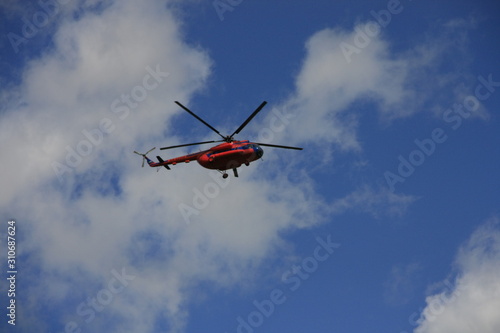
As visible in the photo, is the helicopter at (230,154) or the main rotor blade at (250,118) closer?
the main rotor blade at (250,118)

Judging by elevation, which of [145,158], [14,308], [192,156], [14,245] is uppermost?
[145,158]

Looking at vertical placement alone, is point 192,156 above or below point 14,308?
above

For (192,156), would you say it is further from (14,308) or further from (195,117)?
(14,308)

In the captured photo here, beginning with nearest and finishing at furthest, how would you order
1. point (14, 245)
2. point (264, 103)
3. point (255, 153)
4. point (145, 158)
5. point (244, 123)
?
point (264, 103) < point (244, 123) < point (255, 153) < point (14, 245) < point (145, 158)

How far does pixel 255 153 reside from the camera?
49562 millimetres

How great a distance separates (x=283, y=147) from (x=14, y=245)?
30.8 meters

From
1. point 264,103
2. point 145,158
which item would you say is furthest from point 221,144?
point 145,158

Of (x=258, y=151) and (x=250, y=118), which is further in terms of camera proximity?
(x=258, y=151)

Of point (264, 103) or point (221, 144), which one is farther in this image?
point (221, 144)

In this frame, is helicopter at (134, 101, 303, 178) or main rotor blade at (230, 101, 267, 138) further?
helicopter at (134, 101, 303, 178)

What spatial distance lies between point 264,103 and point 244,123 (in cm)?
411

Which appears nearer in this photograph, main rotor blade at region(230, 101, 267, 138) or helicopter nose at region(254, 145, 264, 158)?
main rotor blade at region(230, 101, 267, 138)

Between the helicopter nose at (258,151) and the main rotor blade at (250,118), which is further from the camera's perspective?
the helicopter nose at (258,151)

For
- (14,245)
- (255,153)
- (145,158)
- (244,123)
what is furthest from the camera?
(145,158)
